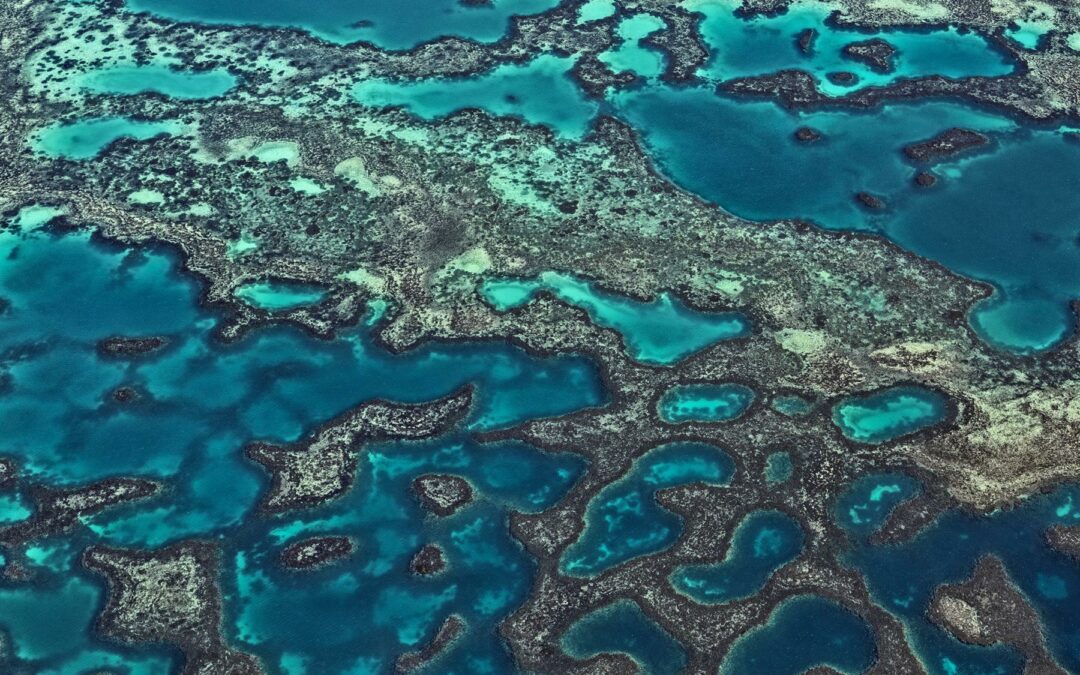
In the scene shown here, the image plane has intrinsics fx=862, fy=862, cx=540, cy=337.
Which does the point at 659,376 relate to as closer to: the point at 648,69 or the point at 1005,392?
the point at 1005,392

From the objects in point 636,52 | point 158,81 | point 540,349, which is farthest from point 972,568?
point 158,81

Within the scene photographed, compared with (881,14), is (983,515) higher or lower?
lower

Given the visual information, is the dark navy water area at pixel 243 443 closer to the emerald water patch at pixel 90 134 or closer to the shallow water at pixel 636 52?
the emerald water patch at pixel 90 134

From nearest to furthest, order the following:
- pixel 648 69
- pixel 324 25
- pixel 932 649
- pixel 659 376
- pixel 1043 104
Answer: pixel 932 649 < pixel 659 376 < pixel 1043 104 < pixel 648 69 < pixel 324 25

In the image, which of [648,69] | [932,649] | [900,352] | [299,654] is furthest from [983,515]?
[648,69]

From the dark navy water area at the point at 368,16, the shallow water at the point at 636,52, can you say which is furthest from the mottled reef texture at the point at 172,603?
the shallow water at the point at 636,52

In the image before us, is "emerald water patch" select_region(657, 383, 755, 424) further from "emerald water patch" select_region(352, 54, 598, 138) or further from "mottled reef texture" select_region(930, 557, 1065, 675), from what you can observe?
"emerald water patch" select_region(352, 54, 598, 138)
